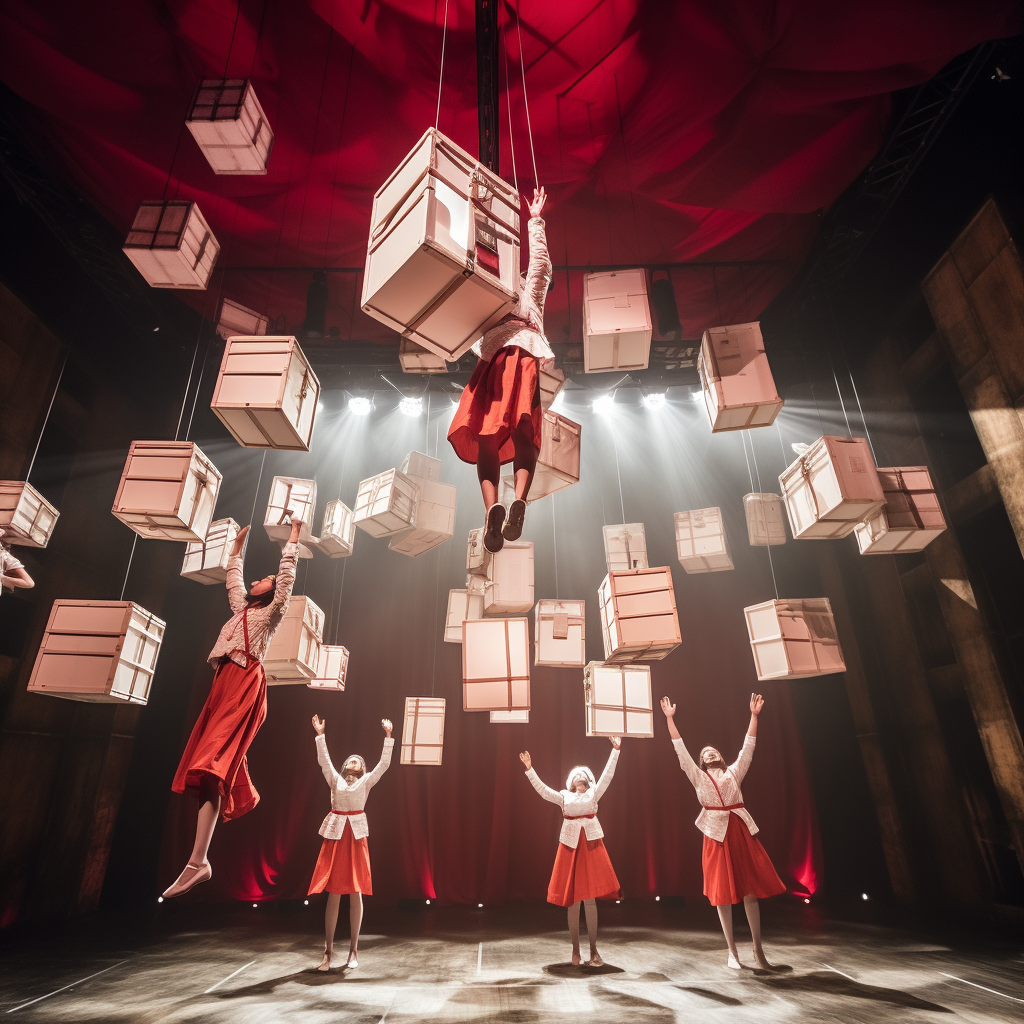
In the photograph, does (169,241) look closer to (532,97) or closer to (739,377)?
(532,97)

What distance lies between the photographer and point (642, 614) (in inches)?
194

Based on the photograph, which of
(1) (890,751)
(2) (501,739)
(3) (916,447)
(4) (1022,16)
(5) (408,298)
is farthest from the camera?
(2) (501,739)

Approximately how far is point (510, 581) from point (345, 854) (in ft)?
8.79

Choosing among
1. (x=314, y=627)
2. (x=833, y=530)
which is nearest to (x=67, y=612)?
(x=314, y=627)

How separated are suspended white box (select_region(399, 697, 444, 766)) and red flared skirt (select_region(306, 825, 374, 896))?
162cm

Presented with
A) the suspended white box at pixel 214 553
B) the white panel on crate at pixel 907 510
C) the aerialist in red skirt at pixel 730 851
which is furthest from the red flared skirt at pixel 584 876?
the suspended white box at pixel 214 553

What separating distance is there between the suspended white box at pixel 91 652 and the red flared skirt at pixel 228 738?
2.01m

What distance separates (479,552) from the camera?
258 inches

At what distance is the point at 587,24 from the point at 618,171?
1.12 meters

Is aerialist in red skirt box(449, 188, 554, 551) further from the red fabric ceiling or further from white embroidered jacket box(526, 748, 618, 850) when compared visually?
white embroidered jacket box(526, 748, 618, 850)

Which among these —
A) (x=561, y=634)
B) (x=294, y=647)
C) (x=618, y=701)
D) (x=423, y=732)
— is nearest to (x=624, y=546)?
(x=561, y=634)

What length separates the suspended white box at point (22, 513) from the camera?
4656mm

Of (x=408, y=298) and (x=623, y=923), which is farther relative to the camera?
(x=623, y=923)

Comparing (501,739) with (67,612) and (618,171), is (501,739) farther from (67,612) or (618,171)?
(618,171)
